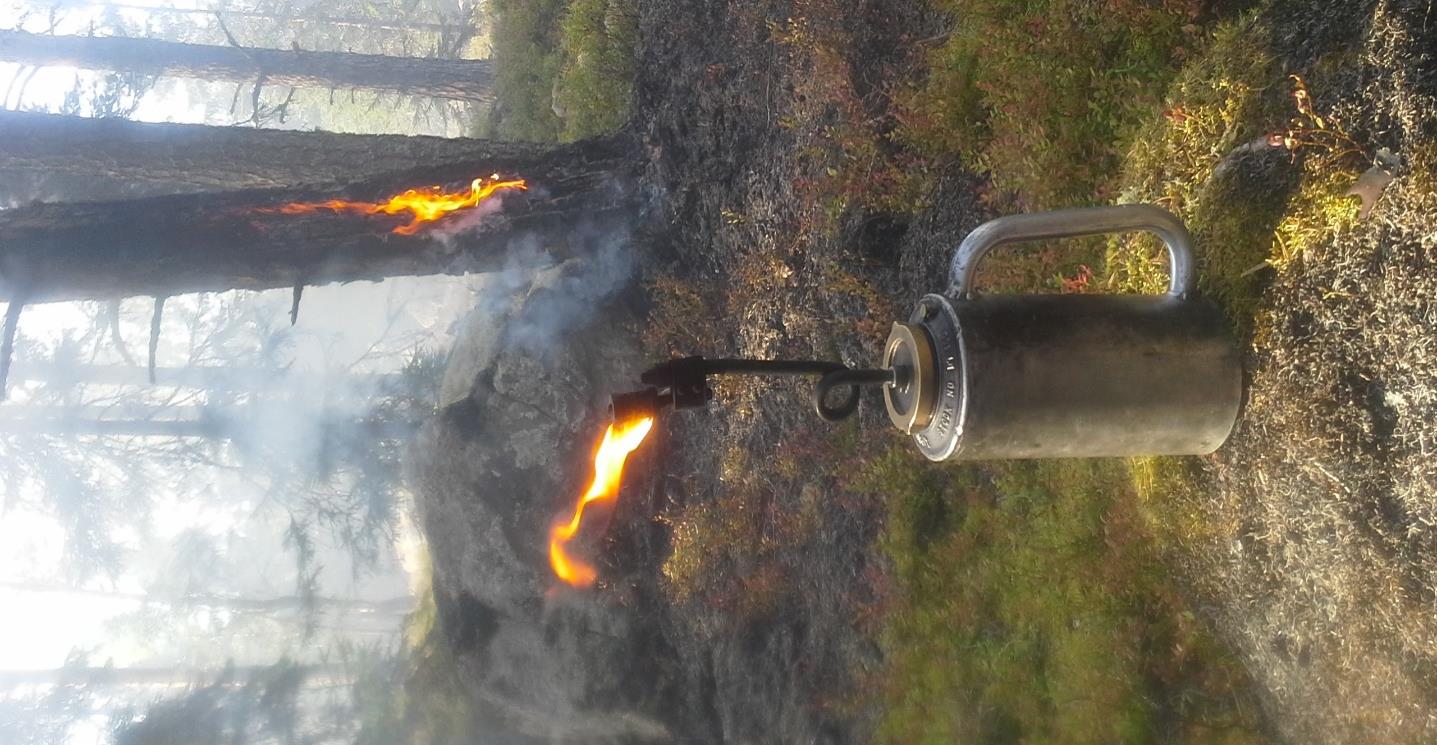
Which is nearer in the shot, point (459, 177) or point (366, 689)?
point (459, 177)

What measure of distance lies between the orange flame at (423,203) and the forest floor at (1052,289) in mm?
1311

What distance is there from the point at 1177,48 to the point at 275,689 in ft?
46.7

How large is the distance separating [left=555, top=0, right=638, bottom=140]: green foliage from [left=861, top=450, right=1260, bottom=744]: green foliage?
15.6 ft

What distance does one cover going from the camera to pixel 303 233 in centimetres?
653

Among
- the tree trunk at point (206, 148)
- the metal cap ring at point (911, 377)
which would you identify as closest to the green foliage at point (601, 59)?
the tree trunk at point (206, 148)

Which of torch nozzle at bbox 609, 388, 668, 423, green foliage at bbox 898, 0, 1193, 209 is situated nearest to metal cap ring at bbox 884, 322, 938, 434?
torch nozzle at bbox 609, 388, 668, 423

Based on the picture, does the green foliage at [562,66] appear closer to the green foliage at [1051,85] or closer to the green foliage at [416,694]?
the green foliage at [1051,85]

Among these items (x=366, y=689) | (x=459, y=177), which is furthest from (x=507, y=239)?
(x=366, y=689)

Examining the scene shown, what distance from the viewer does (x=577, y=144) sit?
700 centimetres

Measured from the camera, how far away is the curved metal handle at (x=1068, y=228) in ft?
9.12

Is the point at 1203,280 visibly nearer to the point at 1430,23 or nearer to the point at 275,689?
the point at 1430,23

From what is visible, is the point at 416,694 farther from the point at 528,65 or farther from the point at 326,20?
the point at 326,20

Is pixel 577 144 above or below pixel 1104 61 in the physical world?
above

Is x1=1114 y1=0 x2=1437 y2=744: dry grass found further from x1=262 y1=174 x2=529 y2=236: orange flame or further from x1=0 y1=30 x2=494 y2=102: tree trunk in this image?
x1=0 y1=30 x2=494 y2=102: tree trunk
